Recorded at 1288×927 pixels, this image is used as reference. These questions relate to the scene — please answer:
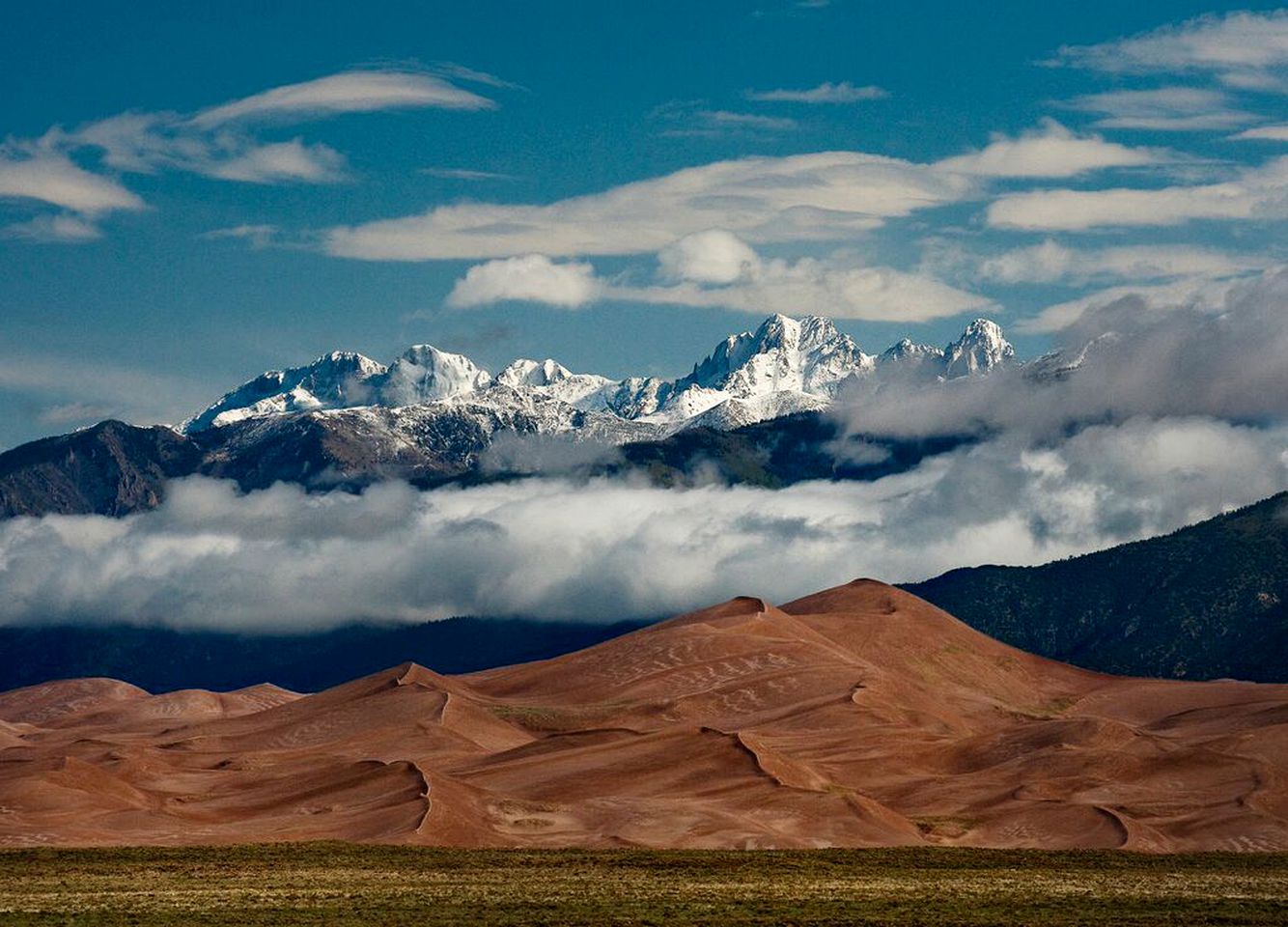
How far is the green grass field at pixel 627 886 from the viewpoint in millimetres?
87562

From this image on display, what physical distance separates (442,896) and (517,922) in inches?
522

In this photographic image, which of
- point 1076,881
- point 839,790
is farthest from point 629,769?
point 1076,881

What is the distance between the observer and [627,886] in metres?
102

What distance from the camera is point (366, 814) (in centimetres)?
16512

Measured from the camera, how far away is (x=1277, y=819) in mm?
178750

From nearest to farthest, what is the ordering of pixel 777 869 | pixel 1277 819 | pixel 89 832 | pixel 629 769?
pixel 777 869, pixel 89 832, pixel 1277 819, pixel 629 769

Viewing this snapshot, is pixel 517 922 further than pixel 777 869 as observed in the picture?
No

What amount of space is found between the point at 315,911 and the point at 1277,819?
11508cm

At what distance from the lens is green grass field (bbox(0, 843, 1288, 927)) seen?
87.6 m

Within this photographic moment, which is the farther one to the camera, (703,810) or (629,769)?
(629,769)

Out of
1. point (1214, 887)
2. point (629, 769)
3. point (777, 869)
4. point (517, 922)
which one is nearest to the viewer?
point (517, 922)

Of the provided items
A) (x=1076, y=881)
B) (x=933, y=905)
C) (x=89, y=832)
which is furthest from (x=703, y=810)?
(x=933, y=905)

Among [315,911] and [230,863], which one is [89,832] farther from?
[315,911]

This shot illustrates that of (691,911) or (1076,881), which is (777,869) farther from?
(691,911)
